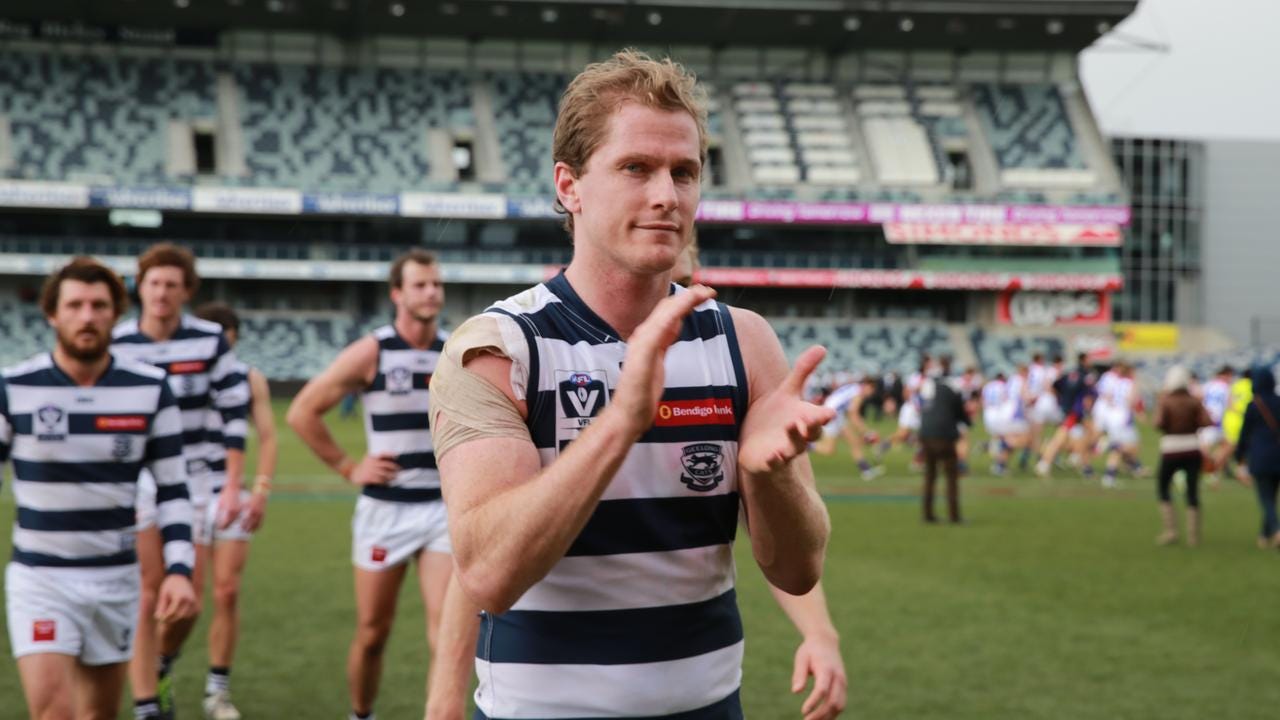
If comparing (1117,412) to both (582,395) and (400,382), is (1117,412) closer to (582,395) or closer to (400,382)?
(400,382)

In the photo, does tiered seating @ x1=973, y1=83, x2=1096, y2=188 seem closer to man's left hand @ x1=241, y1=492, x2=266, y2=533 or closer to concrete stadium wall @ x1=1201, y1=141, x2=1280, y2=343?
concrete stadium wall @ x1=1201, y1=141, x2=1280, y2=343

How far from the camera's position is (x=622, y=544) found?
244 centimetres

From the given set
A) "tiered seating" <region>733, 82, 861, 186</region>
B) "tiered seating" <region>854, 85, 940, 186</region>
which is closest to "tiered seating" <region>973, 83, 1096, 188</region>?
"tiered seating" <region>854, 85, 940, 186</region>

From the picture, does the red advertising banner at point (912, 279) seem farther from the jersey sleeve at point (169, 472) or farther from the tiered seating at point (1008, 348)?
the jersey sleeve at point (169, 472)

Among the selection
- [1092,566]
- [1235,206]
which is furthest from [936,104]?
[1092,566]

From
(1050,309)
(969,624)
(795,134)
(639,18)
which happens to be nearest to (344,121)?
(639,18)

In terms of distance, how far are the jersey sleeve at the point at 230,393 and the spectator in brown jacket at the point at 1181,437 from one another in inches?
397

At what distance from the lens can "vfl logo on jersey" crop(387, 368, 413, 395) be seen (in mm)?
6836

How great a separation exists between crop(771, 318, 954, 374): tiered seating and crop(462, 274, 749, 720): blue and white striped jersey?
47.4 metres

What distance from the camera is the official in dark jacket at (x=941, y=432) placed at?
15.4 meters

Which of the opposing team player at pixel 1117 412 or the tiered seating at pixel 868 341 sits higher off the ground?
the tiered seating at pixel 868 341

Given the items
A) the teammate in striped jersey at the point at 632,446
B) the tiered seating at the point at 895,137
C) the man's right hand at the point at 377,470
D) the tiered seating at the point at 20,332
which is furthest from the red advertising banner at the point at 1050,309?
the teammate in striped jersey at the point at 632,446

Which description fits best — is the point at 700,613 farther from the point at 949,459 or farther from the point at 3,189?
the point at 3,189

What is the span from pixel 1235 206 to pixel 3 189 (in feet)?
194
